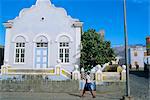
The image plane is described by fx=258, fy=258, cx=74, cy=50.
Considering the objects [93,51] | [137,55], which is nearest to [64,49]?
[93,51]

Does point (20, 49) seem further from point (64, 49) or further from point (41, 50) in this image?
point (64, 49)

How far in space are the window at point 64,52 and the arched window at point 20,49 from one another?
3408mm

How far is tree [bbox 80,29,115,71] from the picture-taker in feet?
75.8

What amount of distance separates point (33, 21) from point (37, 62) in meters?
3.81

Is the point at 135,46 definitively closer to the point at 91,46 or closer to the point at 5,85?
the point at 91,46

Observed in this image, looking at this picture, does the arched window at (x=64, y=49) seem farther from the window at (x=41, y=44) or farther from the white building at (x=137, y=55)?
the white building at (x=137, y=55)

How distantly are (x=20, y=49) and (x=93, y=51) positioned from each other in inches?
264

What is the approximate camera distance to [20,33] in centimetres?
2380

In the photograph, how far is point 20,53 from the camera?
23.6 meters

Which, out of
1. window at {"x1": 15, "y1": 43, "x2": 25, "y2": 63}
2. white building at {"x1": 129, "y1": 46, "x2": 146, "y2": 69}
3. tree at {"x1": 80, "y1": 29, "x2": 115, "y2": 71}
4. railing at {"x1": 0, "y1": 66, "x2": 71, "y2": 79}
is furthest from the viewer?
white building at {"x1": 129, "y1": 46, "x2": 146, "y2": 69}

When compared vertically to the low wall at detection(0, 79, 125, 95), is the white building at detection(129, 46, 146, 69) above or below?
above

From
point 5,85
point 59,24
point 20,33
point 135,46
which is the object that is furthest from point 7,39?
point 135,46

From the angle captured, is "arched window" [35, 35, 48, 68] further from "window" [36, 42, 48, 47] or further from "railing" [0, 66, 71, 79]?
"railing" [0, 66, 71, 79]

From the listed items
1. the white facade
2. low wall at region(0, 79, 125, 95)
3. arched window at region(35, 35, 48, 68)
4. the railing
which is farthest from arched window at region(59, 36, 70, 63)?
low wall at region(0, 79, 125, 95)
